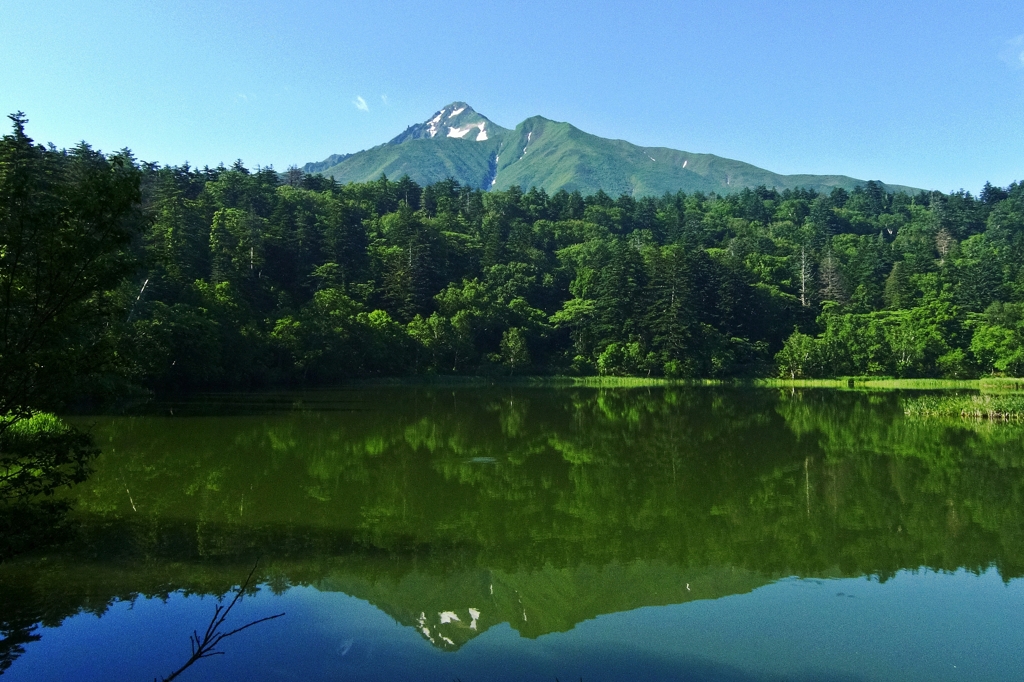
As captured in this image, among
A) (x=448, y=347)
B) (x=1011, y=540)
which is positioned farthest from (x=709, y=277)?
(x=1011, y=540)

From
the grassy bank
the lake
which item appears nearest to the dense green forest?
the lake

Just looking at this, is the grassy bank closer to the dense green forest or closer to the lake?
the lake

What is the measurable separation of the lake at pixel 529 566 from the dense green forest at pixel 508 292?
18.2 metres

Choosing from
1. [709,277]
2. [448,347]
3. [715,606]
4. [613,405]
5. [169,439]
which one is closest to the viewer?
[715,606]

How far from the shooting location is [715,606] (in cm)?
935

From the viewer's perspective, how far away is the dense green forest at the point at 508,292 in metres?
52.3

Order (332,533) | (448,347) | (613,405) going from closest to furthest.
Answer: (332,533) → (613,405) → (448,347)

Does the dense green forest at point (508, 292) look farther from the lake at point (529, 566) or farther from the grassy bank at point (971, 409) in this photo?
the grassy bank at point (971, 409)

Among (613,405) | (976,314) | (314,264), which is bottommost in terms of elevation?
(613,405)

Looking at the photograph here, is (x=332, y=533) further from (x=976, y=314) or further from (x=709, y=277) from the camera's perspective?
(x=976, y=314)

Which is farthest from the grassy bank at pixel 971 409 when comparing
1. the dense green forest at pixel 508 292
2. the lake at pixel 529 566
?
the dense green forest at pixel 508 292

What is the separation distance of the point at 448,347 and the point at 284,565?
5882cm

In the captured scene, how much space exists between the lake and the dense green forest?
18201 millimetres

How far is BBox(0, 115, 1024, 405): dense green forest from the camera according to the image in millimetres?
52312
